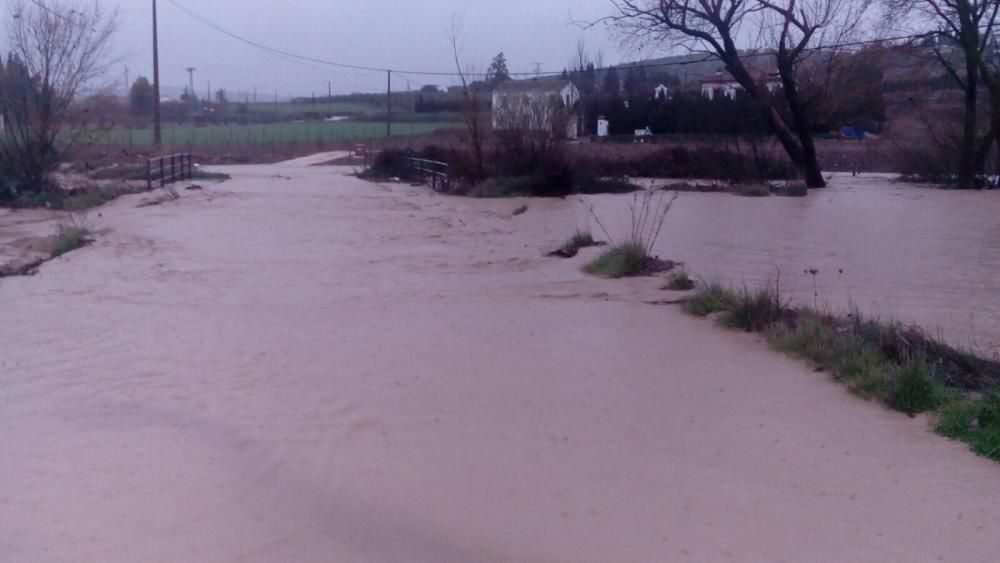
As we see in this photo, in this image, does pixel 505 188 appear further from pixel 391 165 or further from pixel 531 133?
pixel 391 165

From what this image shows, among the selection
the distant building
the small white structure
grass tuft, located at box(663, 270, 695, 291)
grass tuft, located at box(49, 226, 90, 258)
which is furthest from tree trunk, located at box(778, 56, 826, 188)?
the small white structure

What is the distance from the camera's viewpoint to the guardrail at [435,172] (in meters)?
35.1

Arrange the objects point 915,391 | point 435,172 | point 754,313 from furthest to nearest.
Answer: point 435,172 → point 754,313 → point 915,391

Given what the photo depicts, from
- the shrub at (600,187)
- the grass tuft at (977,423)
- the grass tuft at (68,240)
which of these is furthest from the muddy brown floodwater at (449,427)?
the shrub at (600,187)

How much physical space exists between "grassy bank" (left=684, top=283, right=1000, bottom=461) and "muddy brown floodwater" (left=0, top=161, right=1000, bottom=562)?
0.71ft

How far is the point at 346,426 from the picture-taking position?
870cm

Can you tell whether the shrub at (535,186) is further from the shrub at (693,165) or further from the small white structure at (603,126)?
the small white structure at (603,126)

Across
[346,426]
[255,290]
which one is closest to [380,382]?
[346,426]

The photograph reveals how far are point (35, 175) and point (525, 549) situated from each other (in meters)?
28.5

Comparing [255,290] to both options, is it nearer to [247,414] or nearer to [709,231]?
[247,414]

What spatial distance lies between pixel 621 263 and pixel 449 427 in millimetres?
8177

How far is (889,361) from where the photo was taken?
985 cm

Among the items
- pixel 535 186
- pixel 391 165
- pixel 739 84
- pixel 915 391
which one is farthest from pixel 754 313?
pixel 391 165

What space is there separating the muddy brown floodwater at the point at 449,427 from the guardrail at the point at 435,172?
1733cm
